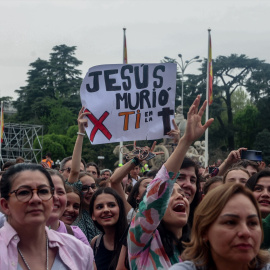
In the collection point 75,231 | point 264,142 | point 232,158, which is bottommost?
point 75,231

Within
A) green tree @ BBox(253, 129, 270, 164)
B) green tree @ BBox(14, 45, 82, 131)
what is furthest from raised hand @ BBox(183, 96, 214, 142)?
green tree @ BBox(14, 45, 82, 131)

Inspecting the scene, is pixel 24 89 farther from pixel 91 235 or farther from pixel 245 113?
pixel 91 235

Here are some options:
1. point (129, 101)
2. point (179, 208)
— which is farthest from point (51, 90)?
point (179, 208)

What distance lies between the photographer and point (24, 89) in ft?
217

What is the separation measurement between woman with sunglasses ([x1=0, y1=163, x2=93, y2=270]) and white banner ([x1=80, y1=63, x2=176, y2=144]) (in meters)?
2.74

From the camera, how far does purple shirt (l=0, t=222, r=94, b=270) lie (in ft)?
9.13

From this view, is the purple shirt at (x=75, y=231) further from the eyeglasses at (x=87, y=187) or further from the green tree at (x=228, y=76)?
the green tree at (x=228, y=76)

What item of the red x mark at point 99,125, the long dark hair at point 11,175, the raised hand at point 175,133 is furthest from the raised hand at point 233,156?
the long dark hair at point 11,175

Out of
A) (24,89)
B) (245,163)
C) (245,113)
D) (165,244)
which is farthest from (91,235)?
(24,89)

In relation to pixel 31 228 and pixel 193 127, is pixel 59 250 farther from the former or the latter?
pixel 193 127

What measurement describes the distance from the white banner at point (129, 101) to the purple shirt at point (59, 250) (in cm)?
269

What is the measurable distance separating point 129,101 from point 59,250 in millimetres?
3431

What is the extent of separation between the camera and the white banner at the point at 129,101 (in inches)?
231

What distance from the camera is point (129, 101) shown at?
624 centimetres
